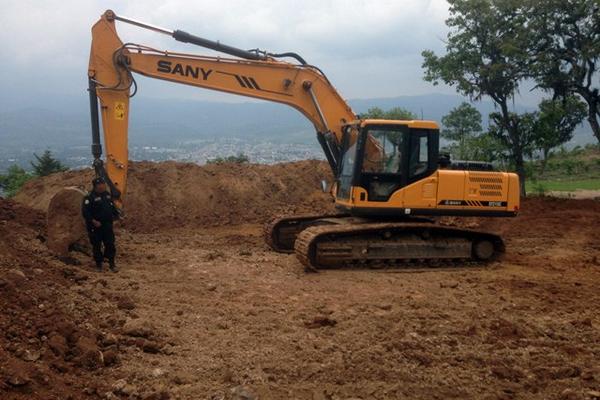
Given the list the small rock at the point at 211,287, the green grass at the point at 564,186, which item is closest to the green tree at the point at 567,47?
the green grass at the point at 564,186

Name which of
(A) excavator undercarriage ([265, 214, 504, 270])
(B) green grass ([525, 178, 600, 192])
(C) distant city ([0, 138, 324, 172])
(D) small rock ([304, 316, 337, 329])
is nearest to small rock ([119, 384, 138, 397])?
(D) small rock ([304, 316, 337, 329])

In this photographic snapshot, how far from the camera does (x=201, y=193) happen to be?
19062 millimetres

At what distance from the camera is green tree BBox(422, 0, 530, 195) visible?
19188 mm

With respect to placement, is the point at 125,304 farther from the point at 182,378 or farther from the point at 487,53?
the point at 487,53

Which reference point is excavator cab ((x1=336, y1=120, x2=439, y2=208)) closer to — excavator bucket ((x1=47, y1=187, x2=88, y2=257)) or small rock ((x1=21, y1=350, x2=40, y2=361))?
excavator bucket ((x1=47, y1=187, x2=88, y2=257))

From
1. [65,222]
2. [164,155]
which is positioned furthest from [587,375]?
[164,155]

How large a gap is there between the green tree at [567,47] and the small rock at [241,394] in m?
16.5

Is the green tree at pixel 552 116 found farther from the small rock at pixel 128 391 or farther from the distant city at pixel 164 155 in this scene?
the small rock at pixel 128 391

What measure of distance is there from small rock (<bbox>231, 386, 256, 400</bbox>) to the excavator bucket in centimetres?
592

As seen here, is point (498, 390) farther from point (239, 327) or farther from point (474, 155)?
point (474, 155)

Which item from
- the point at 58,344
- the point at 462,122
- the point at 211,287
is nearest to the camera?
the point at 58,344

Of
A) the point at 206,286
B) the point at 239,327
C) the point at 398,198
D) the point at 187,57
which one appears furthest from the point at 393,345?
the point at 187,57

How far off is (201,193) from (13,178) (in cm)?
1182

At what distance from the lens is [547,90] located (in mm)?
19719
